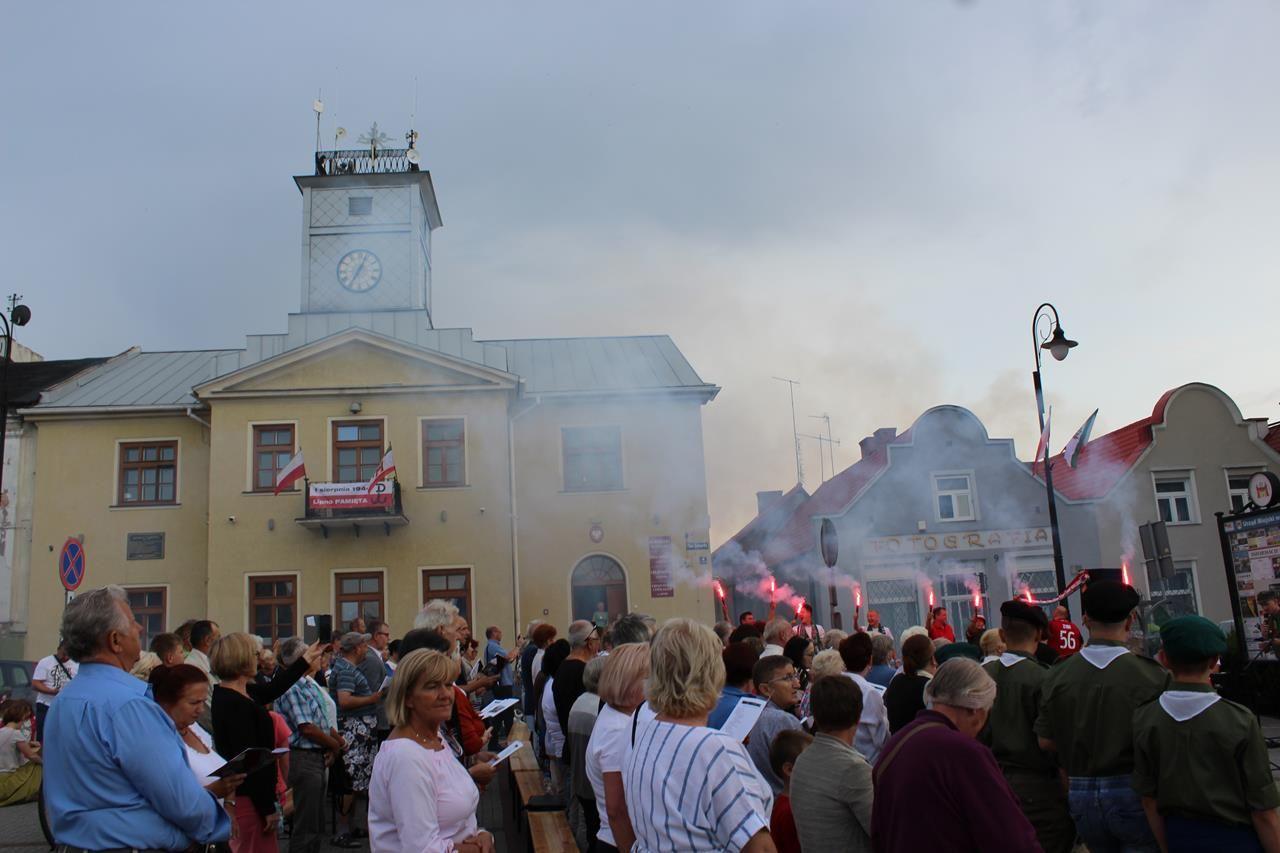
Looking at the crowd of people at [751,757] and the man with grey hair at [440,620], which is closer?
the crowd of people at [751,757]

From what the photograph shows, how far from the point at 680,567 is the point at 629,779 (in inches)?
871

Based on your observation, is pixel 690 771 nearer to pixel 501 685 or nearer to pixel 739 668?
pixel 739 668

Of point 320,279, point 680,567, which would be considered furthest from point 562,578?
point 320,279

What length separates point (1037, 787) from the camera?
5203 millimetres

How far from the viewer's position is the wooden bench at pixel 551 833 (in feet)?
19.9

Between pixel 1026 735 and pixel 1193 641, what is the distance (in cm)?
140

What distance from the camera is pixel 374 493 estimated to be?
2394cm

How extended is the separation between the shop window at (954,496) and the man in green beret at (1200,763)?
24.4 m

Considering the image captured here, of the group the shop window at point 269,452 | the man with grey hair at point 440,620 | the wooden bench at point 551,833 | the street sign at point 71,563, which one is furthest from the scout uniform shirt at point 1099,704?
the shop window at point 269,452

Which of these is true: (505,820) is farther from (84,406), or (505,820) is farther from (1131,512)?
(1131,512)

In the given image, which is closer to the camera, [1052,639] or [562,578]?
[1052,639]

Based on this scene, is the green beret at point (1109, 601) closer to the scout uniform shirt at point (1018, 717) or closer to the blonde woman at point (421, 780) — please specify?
the scout uniform shirt at point (1018, 717)

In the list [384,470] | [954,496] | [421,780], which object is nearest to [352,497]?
[384,470]

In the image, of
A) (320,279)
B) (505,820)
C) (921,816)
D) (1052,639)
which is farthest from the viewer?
(320,279)
